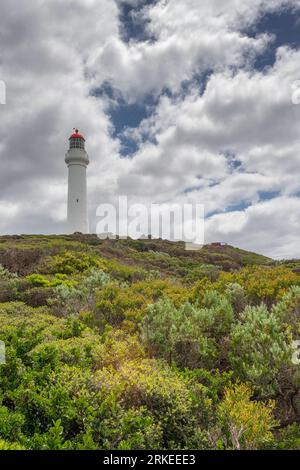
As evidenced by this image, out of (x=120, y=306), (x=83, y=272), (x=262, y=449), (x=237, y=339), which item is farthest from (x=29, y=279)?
(x=262, y=449)

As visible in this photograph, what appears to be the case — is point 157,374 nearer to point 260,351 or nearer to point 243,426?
point 243,426

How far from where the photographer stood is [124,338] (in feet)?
21.0

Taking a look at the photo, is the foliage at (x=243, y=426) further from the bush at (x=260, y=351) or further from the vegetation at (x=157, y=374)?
the bush at (x=260, y=351)

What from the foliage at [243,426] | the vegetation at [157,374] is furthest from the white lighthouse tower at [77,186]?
the foliage at [243,426]

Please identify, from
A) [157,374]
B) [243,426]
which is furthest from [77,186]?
[243,426]

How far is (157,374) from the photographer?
4.49 metres

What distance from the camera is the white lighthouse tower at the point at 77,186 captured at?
42.1m

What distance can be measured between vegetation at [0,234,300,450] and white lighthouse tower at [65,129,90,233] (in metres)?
33.8

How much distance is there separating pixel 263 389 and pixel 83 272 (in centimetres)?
962

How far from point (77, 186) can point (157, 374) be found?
4034 centimetres

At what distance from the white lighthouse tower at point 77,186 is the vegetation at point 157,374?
111ft

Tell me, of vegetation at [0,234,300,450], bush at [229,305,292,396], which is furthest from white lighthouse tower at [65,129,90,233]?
bush at [229,305,292,396]
